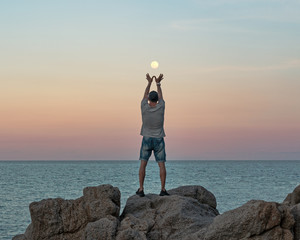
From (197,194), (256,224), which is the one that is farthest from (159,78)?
(256,224)

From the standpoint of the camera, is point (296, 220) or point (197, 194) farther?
point (197, 194)

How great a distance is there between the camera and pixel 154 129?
1336 centimetres

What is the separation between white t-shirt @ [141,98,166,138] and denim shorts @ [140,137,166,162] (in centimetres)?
13

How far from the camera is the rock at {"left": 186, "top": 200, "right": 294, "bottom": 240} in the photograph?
1012 centimetres

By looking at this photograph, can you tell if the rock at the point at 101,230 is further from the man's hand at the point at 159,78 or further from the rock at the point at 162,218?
the man's hand at the point at 159,78

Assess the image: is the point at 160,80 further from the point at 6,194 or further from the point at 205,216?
the point at 6,194

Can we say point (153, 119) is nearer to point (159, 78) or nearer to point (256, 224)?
point (159, 78)

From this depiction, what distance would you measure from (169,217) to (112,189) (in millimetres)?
1614

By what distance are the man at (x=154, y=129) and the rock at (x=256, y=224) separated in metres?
3.14

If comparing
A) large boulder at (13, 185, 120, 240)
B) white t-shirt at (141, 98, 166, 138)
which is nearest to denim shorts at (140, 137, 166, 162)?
white t-shirt at (141, 98, 166, 138)

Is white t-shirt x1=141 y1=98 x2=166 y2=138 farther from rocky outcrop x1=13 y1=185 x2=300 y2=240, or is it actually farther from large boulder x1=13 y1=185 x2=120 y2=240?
large boulder x1=13 y1=185 x2=120 y2=240

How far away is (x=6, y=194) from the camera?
54.0 meters

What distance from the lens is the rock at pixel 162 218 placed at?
11492 mm

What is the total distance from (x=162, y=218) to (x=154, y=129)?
2.52 meters
